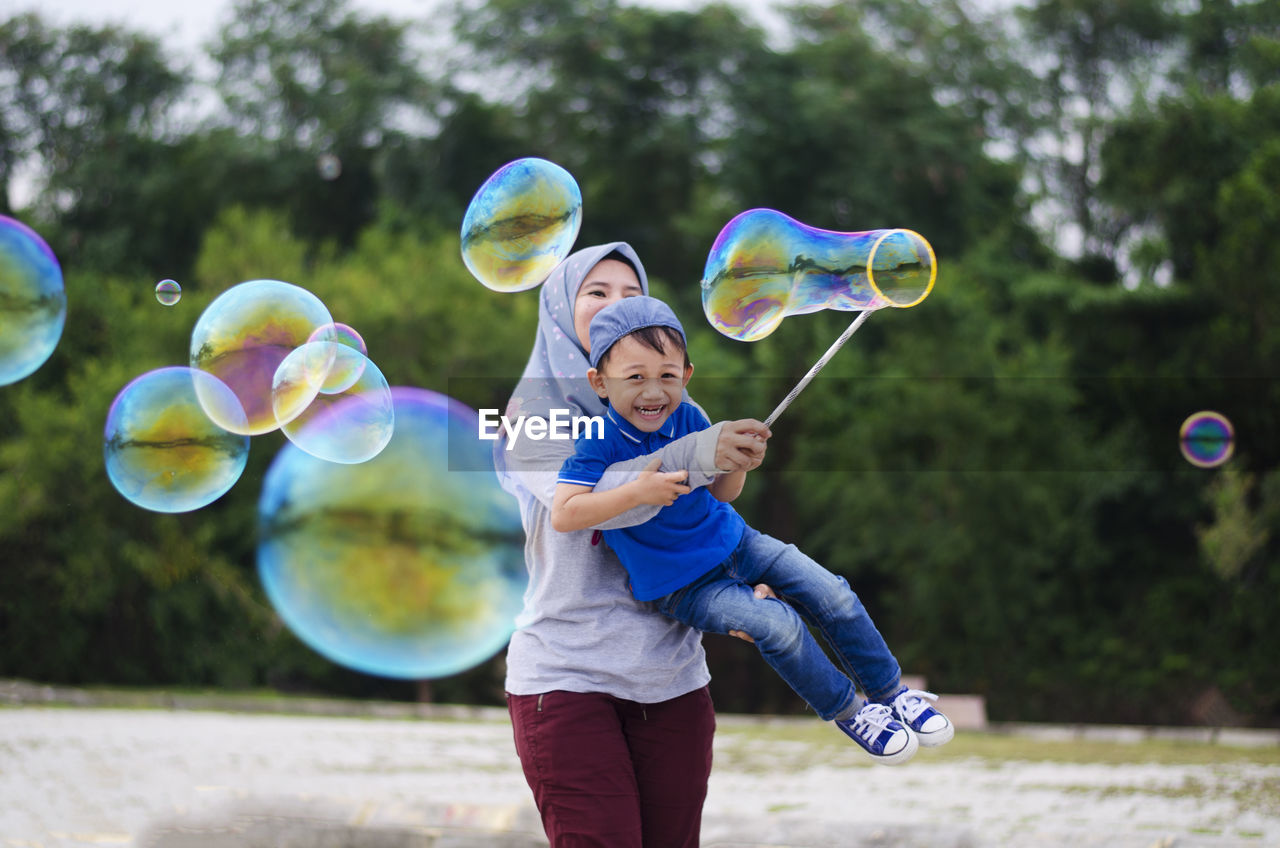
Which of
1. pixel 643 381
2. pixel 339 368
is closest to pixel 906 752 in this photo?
pixel 643 381

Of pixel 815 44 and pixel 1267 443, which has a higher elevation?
pixel 815 44

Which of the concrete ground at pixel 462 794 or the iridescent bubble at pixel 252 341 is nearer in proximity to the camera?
the iridescent bubble at pixel 252 341

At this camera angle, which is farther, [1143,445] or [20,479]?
[1143,445]

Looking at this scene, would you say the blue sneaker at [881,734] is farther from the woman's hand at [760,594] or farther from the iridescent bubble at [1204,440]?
the iridescent bubble at [1204,440]

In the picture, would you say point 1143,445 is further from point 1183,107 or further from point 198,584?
point 198,584

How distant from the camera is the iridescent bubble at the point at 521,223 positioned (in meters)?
3.26

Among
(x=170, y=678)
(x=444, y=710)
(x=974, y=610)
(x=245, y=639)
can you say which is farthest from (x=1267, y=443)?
(x=170, y=678)

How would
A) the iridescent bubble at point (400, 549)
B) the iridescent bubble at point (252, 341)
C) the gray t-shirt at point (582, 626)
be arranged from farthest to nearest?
the iridescent bubble at point (400, 549) < the iridescent bubble at point (252, 341) < the gray t-shirt at point (582, 626)

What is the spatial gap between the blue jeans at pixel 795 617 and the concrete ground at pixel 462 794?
2509 mm

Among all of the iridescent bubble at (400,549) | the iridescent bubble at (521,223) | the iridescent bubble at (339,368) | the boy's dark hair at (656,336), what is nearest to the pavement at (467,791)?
the iridescent bubble at (400,549)

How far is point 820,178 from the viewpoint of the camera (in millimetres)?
19891

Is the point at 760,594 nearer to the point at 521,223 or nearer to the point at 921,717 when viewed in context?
the point at 921,717

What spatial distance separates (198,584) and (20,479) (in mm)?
2379

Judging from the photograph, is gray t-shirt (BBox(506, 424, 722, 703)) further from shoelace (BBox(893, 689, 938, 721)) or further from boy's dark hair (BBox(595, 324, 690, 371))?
shoelace (BBox(893, 689, 938, 721))
